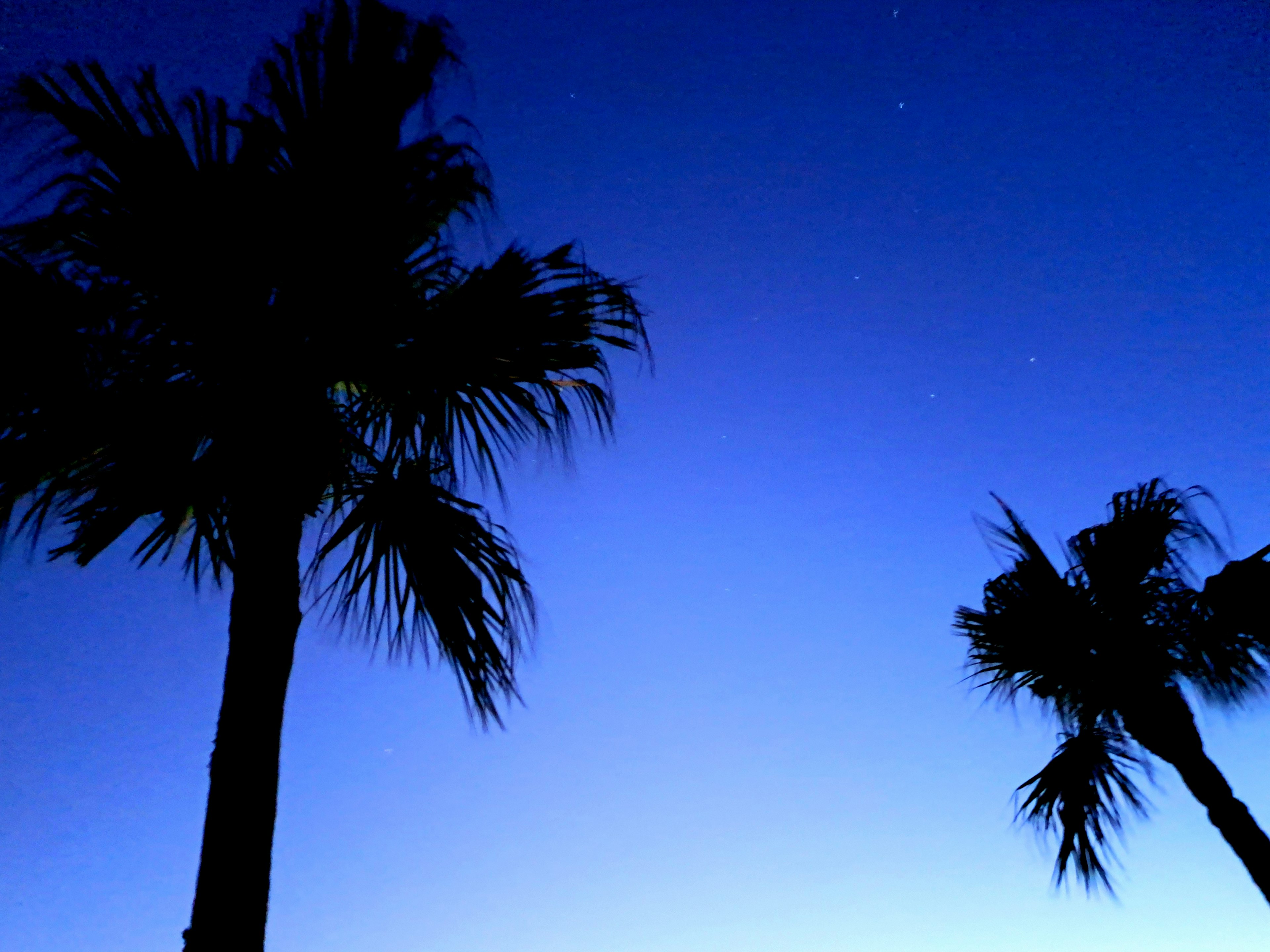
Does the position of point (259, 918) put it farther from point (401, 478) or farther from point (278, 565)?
point (401, 478)

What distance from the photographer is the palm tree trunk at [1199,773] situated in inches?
195

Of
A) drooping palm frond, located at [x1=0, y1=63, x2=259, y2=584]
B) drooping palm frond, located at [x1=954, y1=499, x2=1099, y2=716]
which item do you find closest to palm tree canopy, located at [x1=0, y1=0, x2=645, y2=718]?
drooping palm frond, located at [x1=0, y1=63, x2=259, y2=584]

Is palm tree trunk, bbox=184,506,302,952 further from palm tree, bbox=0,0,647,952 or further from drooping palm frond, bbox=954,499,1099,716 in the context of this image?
drooping palm frond, bbox=954,499,1099,716

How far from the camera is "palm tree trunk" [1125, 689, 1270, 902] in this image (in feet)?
16.3

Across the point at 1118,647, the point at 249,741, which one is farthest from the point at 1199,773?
the point at 249,741

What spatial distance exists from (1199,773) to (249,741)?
583 cm

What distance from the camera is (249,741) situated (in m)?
2.79

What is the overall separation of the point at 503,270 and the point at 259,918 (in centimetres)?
283

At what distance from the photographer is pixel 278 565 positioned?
3.18m

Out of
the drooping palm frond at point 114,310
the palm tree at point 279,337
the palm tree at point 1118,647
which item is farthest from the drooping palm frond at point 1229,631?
the drooping palm frond at point 114,310

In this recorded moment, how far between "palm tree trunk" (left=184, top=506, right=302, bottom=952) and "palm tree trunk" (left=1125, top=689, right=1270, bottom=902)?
18.3 ft

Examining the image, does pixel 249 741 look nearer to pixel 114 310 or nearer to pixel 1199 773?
pixel 114 310

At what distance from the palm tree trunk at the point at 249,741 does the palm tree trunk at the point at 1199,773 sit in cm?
557

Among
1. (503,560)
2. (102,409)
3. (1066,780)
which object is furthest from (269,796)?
(1066,780)
